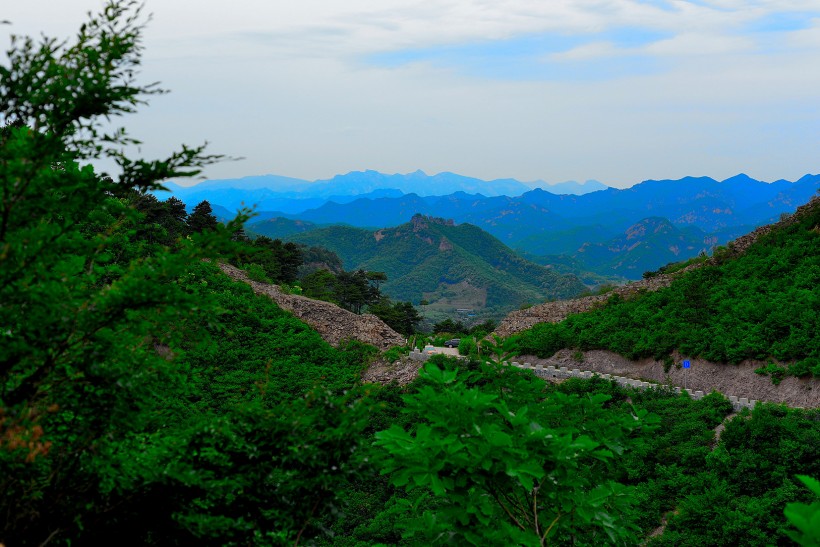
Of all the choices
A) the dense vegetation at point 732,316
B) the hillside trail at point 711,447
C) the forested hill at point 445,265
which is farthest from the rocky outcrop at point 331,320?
the forested hill at point 445,265

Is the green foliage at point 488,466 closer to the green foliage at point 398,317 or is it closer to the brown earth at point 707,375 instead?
the brown earth at point 707,375

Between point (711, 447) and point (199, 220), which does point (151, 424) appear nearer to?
point (711, 447)

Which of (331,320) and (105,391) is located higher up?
(105,391)

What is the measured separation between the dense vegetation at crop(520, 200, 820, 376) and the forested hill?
89539 mm

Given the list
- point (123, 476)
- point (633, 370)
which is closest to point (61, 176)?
point (123, 476)

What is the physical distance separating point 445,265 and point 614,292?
4401 inches

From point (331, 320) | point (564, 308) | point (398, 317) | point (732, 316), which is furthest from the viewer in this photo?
point (398, 317)

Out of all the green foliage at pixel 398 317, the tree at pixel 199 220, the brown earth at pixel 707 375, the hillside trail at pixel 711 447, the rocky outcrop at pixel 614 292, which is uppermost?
the tree at pixel 199 220

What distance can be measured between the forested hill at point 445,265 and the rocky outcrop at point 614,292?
277ft

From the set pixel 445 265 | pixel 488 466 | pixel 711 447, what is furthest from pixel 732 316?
pixel 445 265

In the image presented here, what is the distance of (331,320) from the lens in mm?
25141

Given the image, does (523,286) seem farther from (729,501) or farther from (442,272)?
(729,501)

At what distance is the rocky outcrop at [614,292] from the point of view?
26359 mm

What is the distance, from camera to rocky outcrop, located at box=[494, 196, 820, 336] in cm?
2636
